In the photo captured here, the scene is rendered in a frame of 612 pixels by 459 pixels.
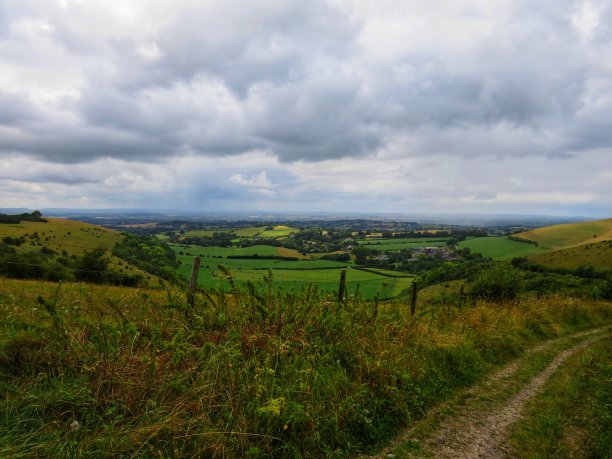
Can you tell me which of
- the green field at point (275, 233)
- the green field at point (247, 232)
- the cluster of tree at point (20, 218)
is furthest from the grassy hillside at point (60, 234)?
the green field at point (275, 233)

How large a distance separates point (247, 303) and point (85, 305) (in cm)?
385

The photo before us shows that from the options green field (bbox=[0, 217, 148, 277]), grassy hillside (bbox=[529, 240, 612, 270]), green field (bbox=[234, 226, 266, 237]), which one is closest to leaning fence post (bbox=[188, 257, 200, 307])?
green field (bbox=[0, 217, 148, 277])

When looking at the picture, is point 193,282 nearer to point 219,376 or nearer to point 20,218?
point 219,376

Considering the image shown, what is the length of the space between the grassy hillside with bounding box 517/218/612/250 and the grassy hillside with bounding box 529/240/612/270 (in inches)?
970

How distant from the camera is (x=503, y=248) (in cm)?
8394

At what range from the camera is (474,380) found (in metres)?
7.39

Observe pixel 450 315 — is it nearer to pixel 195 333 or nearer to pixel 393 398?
pixel 393 398

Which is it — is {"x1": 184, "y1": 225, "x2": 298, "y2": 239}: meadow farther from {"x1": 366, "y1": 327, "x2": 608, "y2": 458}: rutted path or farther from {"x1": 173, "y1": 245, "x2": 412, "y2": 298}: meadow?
{"x1": 366, "y1": 327, "x2": 608, "y2": 458}: rutted path

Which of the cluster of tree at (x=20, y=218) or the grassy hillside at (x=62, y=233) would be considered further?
the cluster of tree at (x=20, y=218)

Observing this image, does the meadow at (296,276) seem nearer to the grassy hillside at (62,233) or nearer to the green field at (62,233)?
the green field at (62,233)

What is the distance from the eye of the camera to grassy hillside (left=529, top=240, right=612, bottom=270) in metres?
53.1

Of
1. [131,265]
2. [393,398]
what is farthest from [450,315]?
[131,265]

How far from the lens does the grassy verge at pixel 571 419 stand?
4.83 metres

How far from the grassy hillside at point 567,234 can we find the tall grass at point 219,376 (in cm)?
9708
